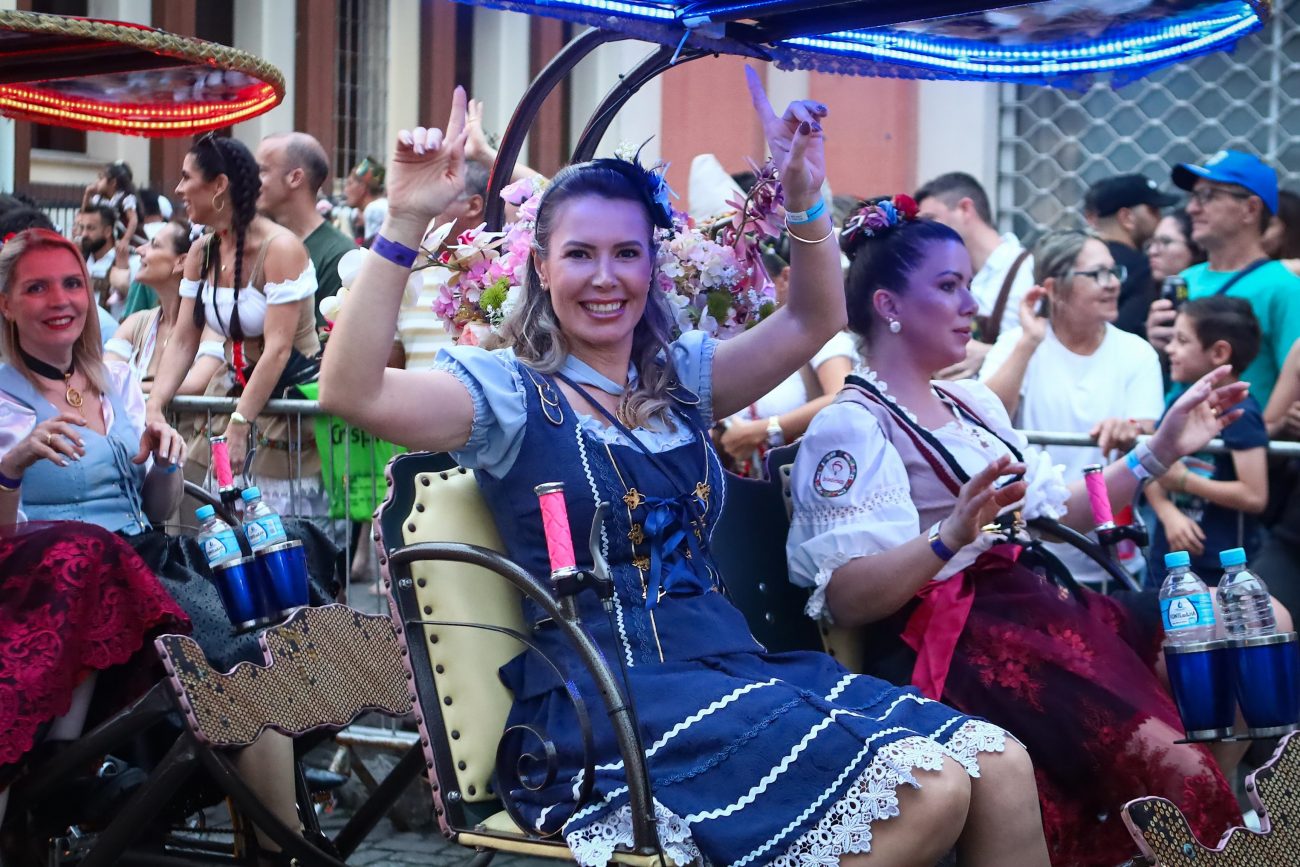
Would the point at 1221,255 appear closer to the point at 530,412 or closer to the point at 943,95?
the point at 530,412

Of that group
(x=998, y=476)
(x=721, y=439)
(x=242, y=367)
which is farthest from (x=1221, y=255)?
(x=242, y=367)

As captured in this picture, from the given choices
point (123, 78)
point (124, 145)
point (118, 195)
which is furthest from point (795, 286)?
point (124, 145)

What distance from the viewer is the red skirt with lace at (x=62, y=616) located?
3599 millimetres

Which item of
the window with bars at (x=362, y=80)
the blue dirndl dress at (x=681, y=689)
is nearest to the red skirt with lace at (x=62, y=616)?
the blue dirndl dress at (x=681, y=689)

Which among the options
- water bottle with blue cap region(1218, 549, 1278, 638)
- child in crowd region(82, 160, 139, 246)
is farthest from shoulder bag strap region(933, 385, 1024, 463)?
child in crowd region(82, 160, 139, 246)

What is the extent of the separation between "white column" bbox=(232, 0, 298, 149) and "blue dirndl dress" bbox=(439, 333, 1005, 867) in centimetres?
948

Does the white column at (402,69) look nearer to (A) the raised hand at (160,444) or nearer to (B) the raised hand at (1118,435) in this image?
(B) the raised hand at (1118,435)

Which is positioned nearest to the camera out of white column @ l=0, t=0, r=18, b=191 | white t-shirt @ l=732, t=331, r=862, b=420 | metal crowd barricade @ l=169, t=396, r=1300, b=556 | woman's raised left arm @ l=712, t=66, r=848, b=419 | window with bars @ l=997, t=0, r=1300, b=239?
woman's raised left arm @ l=712, t=66, r=848, b=419

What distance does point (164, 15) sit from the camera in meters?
11.4

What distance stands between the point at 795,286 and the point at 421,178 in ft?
2.92

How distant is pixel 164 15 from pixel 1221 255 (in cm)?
812

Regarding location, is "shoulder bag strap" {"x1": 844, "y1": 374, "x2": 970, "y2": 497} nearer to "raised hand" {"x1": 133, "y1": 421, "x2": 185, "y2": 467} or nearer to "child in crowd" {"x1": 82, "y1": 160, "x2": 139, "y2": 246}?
"raised hand" {"x1": 133, "y1": 421, "x2": 185, "y2": 467}

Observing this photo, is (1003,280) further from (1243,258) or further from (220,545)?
(220,545)

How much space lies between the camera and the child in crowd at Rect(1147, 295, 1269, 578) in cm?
497
